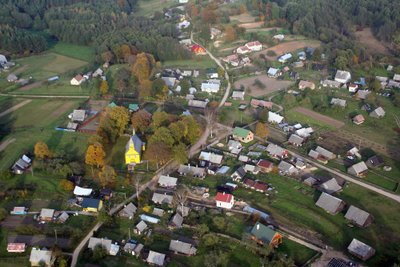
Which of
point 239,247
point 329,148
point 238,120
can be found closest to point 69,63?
point 238,120

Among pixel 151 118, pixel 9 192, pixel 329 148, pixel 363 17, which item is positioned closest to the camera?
pixel 9 192

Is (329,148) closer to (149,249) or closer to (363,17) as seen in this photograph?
(149,249)

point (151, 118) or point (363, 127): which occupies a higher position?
point (151, 118)

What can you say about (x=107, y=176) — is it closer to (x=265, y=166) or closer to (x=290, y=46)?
(x=265, y=166)

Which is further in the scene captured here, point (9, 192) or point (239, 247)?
point (9, 192)

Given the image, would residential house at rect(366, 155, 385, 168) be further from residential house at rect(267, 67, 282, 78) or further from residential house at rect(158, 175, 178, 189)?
residential house at rect(267, 67, 282, 78)

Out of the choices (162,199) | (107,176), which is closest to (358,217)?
(162,199)

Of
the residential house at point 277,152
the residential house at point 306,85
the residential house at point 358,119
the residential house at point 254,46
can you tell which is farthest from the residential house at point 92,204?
the residential house at point 254,46
